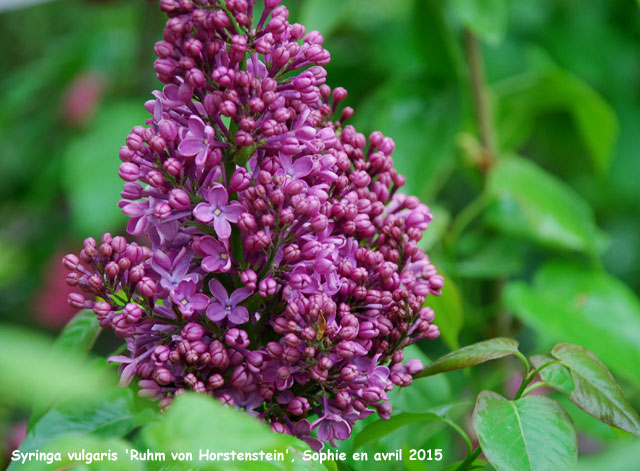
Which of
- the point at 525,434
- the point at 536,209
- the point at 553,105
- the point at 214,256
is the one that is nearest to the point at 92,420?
the point at 214,256

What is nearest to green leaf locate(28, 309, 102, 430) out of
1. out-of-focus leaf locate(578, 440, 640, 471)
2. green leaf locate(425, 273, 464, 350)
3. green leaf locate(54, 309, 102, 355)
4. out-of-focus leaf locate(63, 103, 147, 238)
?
green leaf locate(54, 309, 102, 355)

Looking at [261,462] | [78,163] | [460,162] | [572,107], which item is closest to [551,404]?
[261,462]

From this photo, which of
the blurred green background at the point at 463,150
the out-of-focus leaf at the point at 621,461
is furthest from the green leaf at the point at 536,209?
the out-of-focus leaf at the point at 621,461

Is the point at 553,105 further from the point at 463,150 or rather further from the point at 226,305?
the point at 226,305

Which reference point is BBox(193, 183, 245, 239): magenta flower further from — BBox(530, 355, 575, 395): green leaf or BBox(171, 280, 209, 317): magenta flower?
BBox(530, 355, 575, 395): green leaf

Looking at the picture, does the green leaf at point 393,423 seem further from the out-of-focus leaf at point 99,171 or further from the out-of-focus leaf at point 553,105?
the out-of-focus leaf at point 99,171

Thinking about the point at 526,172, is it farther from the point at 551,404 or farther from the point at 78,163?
the point at 78,163

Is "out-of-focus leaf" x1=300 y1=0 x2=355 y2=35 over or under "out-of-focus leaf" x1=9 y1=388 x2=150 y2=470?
over
